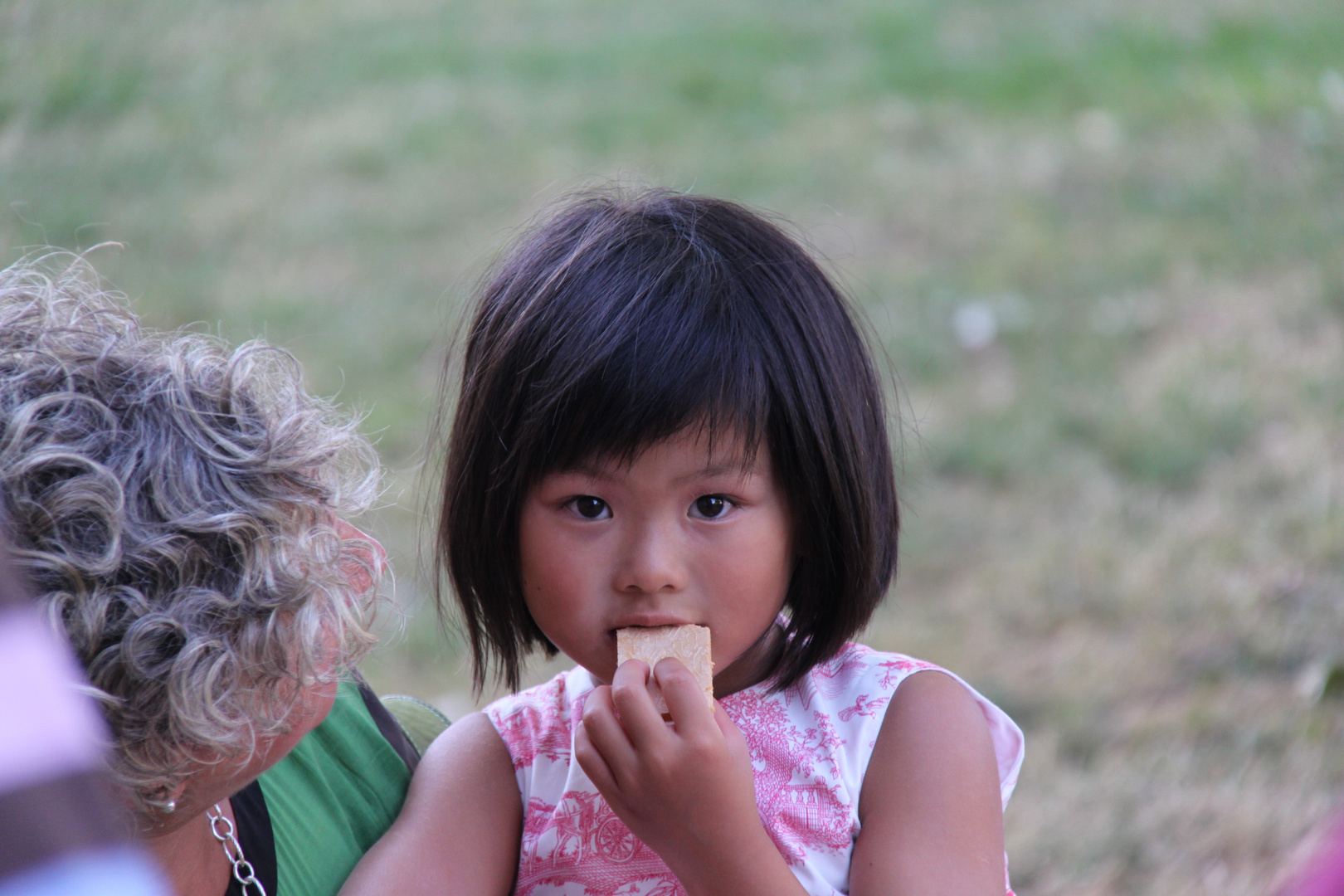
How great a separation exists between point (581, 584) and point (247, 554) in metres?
→ 0.32

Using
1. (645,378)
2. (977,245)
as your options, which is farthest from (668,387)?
(977,245)

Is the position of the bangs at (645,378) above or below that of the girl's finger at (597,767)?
above

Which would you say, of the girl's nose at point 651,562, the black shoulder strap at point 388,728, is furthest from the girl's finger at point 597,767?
the black shoulder strap at point 388,728

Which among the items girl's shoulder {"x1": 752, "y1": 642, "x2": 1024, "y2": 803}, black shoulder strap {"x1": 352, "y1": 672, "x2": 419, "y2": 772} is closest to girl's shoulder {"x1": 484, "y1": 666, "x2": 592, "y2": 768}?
black shoulder strap {"x1": 352, "y1": 672, "x2": 419, "y2": 772}

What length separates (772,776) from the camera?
1.33 m

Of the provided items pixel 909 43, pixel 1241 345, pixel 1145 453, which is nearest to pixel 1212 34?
pixel 909 43

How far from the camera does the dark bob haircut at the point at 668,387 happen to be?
47.8 inches

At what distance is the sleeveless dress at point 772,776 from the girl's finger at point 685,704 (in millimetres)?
237

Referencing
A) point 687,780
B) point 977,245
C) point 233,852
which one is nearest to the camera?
point 687,780

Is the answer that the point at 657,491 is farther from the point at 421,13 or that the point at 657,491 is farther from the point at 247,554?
the point at 421,13

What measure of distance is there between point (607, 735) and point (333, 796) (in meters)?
0.39

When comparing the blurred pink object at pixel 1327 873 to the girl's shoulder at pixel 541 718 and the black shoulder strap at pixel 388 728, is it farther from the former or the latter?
the black shoulder strap at pixel 388 728

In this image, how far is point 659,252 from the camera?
1.31m

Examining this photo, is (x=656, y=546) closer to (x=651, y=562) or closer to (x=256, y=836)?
(x=651, y=562)
